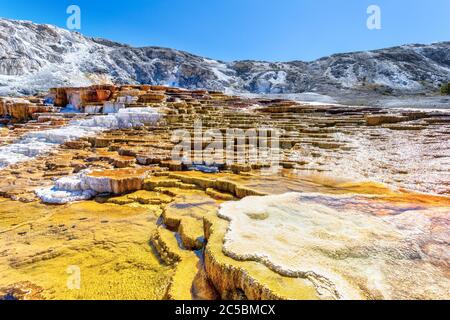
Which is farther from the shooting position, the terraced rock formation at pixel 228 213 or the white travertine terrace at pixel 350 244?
the terraced rock formation at pixel 228 213

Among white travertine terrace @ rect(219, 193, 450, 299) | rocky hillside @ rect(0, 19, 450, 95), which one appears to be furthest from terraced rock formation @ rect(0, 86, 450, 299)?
rocky hillside @ rect(0, 19, 450, 95)

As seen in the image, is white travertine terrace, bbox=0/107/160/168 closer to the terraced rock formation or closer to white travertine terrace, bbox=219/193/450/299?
the terraced rock formation

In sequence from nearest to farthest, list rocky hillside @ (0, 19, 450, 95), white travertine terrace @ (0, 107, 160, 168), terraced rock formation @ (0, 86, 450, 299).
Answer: terraced rock formation @ (0, 86, 450, 299) → white travertine terrace @ (0, 107, 160, 168) → rocky hillside @ (0, 19, 450, 95)

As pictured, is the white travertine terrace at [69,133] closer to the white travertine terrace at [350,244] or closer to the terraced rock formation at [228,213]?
the terraced rock formation at [228,213]

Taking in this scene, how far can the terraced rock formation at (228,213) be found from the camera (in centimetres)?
275

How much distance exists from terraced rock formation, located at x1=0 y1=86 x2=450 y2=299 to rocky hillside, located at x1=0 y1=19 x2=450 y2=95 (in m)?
24.3

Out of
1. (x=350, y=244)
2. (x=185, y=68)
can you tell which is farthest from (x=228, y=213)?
(x=185, y=68)

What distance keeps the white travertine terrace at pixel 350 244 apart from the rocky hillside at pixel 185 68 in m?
32.7

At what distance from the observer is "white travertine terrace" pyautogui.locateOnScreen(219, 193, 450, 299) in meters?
2.42

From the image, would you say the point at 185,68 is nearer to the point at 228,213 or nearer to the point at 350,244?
the point at 228,213

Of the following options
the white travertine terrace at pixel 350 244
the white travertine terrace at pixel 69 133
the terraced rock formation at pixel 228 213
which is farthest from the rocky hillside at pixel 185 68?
the white travertine terrace at pixel 350 244

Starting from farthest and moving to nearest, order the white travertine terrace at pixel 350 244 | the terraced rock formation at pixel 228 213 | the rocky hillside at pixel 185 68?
the rocky hillside at pixel 185 68 < the terraced rock formation at pixel 228 213 < the white travertine terrace at pixel 350 244

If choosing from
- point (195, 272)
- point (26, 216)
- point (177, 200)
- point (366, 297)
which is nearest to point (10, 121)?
point (26, 216)
